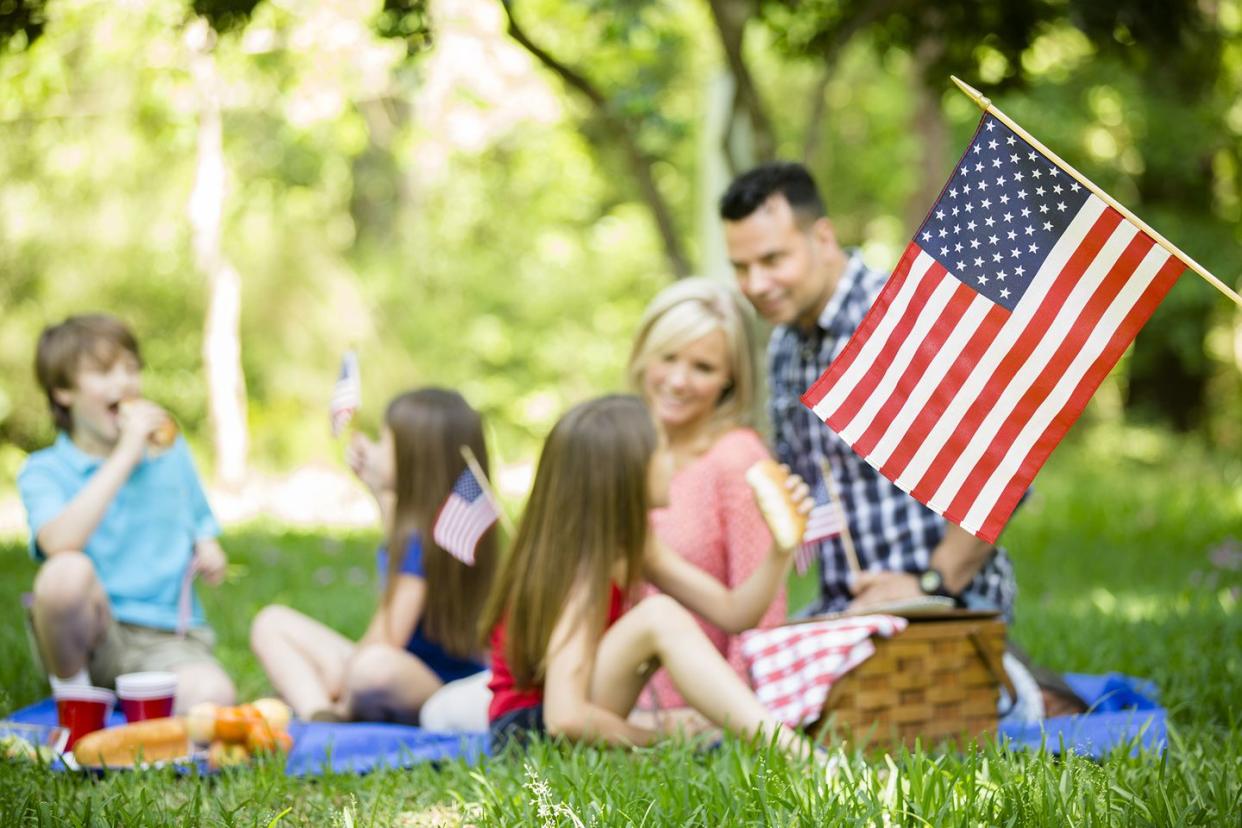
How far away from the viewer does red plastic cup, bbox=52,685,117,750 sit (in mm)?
3594

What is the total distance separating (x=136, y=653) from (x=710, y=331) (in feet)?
6.70

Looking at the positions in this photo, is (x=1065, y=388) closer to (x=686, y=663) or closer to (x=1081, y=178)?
(x=1081, y=178)

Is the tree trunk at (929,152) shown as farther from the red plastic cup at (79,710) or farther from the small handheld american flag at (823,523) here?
the red plastic cup at (79,710)

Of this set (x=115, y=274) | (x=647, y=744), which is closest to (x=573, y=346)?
(x=115, y=274)

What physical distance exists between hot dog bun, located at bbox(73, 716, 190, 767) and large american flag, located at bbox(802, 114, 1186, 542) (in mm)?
1954

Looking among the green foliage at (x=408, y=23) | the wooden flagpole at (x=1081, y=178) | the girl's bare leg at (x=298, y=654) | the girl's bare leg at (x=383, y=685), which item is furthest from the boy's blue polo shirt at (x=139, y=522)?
the wooden flagpole at (x=1081, y=178)

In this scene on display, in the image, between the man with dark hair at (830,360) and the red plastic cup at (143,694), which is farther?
the man with dark hair at (830,360)

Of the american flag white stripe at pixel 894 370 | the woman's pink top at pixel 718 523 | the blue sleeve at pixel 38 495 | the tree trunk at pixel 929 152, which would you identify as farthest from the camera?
the tree trunk at pixel 929 152

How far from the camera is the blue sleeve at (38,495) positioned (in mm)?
4133

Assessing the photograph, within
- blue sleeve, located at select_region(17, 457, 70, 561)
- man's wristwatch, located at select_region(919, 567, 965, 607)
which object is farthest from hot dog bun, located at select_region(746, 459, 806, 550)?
blue sleeve, located at select_region(17, 457, 70, 561)

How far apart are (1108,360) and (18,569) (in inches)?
256

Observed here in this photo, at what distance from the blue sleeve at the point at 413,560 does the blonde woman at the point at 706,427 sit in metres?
0.79

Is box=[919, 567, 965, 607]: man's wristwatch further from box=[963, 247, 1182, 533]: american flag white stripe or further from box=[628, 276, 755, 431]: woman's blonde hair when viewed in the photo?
box=[963, 247, 1182, 533]: american flag white stripe

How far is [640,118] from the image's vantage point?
7.02m
